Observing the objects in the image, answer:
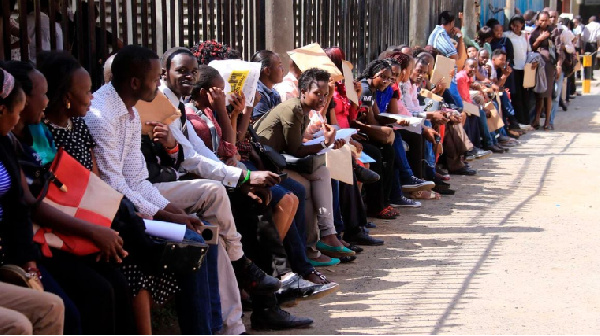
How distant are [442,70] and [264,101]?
4240mm

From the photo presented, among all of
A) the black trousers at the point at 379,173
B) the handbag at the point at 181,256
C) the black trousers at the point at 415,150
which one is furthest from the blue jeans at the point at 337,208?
the handbag at the point at 181,256

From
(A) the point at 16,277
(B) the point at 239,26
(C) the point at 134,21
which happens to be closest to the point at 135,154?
(A) the point at 16,277

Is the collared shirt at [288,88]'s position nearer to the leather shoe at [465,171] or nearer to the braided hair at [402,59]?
the braided hair at [402,59]

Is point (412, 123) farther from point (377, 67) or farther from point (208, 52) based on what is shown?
point (208, 52)

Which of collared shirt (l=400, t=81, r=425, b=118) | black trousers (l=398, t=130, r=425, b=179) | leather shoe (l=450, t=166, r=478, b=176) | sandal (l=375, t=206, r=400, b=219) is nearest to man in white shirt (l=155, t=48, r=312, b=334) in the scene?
sandal (l=375, t=206, r=400, b=219)

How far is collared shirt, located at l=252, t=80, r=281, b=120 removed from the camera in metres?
6.74

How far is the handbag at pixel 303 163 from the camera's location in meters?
6.29

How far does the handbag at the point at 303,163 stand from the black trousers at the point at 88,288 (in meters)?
2.53

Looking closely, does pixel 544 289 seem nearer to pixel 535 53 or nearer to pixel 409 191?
pixel 409 191

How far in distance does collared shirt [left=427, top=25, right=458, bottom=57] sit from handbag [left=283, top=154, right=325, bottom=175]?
651 centimetres

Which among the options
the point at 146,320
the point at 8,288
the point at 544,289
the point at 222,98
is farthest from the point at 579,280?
the point at 8,288

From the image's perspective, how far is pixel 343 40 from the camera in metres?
10.6

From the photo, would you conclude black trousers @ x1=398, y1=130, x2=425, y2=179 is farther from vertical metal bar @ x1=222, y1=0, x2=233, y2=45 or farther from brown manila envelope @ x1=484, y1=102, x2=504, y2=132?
brown manila envelope @ x1=484, y1=102, x2=504, y2=132

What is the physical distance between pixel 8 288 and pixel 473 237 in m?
4.81
